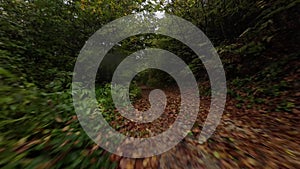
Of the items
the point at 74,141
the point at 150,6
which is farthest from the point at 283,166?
the point at 150,6

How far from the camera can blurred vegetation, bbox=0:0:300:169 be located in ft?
5.81

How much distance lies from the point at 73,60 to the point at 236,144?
5108 millimetres

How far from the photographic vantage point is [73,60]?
5.08m

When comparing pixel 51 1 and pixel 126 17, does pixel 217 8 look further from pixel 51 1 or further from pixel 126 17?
pixel 51 1

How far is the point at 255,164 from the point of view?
1.93 metres

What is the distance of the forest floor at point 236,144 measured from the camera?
6.42 ft

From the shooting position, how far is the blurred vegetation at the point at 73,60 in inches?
69.7

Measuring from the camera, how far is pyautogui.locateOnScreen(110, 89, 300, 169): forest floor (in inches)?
77.0

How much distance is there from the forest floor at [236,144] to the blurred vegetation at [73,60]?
1.67ft

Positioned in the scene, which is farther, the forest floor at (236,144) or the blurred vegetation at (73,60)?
the forest floor at (236,144)

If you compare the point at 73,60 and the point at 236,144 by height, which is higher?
the point at 73,60

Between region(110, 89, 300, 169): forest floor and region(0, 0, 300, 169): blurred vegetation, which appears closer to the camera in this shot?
region(0, 0, 300, 169): blurred vegetation

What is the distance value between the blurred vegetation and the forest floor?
20.1 inches

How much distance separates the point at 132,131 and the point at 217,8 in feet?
20.7
